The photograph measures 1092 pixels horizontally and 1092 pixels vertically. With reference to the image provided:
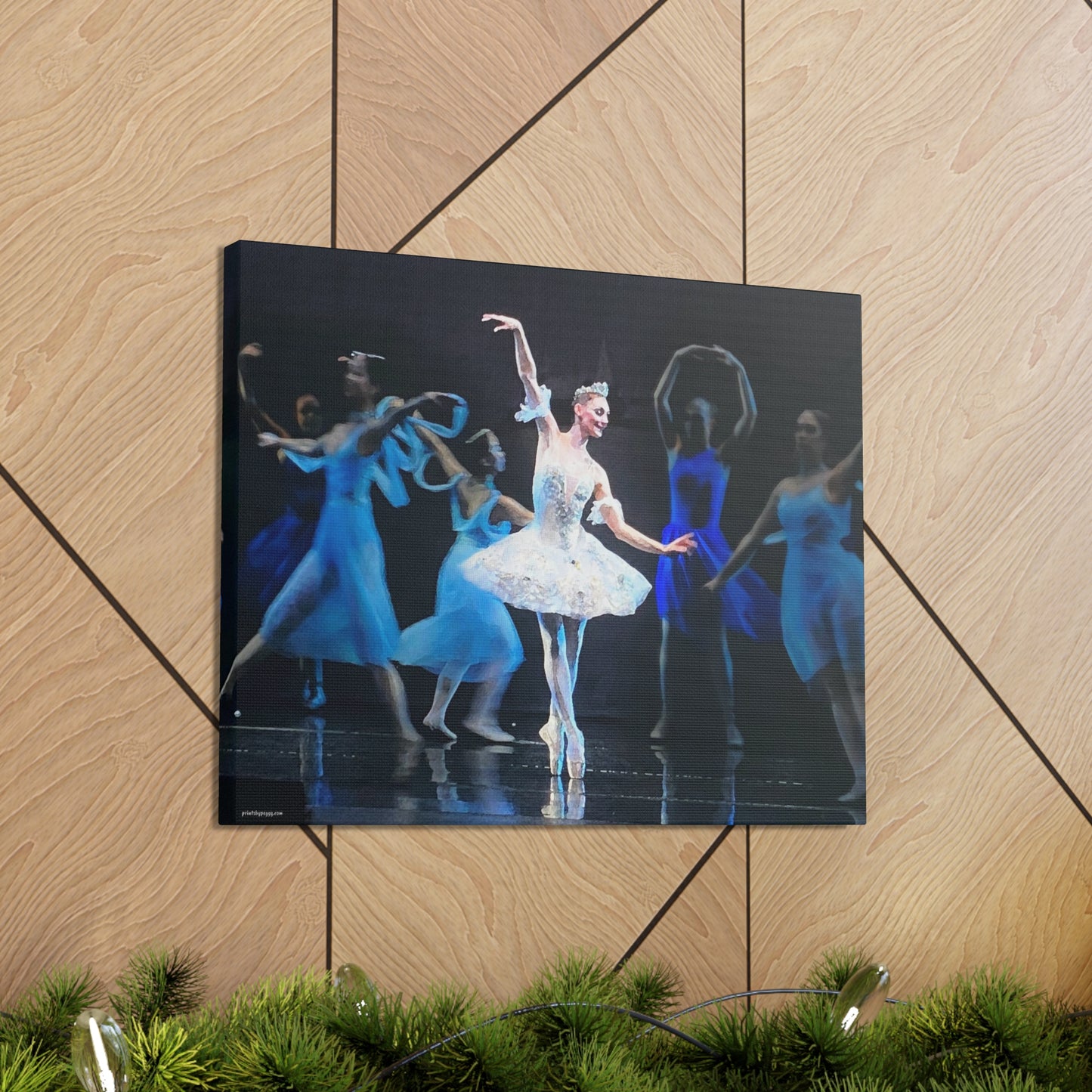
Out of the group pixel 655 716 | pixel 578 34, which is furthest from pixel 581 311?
pixel 655 716

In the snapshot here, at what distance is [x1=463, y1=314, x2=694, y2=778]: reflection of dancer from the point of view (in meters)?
1.28

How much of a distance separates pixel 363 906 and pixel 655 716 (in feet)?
1.20

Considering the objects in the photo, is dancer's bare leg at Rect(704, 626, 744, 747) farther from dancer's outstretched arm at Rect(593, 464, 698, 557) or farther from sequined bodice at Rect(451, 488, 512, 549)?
sequined bodice at Rect(451, 488, 512, 549)

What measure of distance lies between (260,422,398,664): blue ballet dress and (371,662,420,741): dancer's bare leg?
0.04 ft

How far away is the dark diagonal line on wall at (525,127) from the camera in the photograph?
1302 mm

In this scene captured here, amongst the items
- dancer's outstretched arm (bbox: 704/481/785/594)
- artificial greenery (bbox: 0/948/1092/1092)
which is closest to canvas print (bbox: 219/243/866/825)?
dancer's outstretched arm (bbox: 704/481/785/594)

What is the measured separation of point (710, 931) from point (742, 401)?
59cm

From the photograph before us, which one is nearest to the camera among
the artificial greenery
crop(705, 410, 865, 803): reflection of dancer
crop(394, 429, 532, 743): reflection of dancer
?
the artificial greenery

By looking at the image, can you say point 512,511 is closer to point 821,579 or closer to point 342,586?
point 342,586

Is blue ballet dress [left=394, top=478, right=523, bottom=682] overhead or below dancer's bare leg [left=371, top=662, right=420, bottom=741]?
overhead

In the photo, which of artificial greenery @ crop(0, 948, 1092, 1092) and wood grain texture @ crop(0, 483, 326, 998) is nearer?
artificial greenery @ crop(0, 948, 1092, 1092)

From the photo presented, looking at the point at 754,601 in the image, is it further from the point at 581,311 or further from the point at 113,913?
the point at 113,913

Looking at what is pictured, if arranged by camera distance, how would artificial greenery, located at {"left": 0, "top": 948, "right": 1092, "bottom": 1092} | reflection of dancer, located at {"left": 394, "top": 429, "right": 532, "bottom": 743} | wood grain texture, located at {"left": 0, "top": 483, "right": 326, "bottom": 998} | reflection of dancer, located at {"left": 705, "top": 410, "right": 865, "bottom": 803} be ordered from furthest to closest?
reflection of dancer, located at {"left": 705, "top": 410, "right": 865, "bottom": 803}
reflection of dancer, located at {"left": 394, "top": 429, "right": 532, "bottom": 743}
wood grain texture, located at {"left": 0, "top": 483, "right": 326, "bottom": 998}
artificial greenery, located at {"left": 0, "top": 948, "right": 1092, "bottom": 1092}

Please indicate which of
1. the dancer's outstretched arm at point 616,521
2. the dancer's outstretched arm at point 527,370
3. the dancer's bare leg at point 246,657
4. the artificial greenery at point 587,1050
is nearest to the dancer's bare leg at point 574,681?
the dancer's outstretched arm at point 616,521
